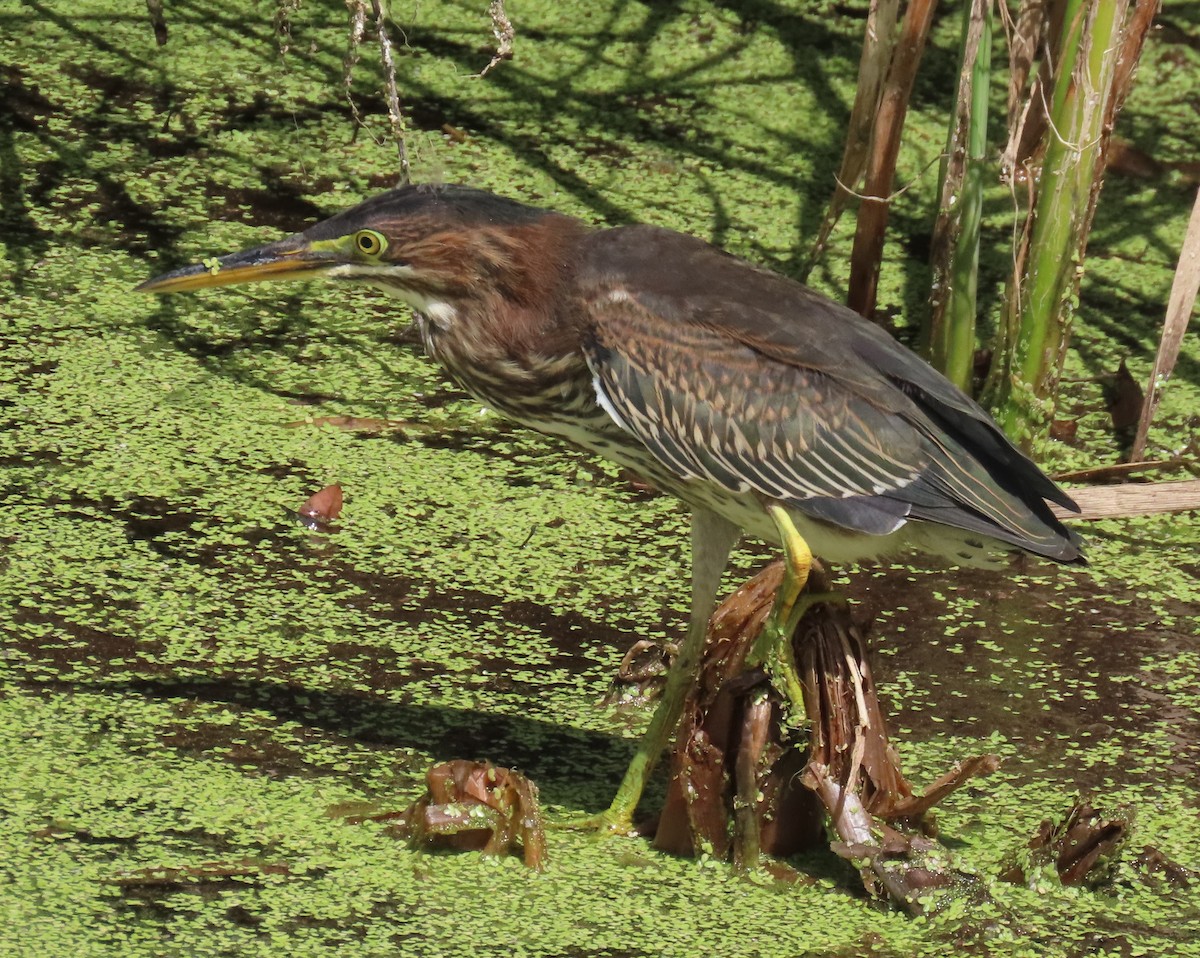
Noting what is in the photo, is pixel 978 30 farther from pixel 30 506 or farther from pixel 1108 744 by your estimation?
pixel 30 506

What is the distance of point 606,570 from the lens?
422cm

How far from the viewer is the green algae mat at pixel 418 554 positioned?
3.07m

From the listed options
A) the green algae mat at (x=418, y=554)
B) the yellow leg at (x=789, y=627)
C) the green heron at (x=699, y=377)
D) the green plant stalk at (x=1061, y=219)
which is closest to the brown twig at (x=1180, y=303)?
the green plant stalk at (x=1061, y=219)

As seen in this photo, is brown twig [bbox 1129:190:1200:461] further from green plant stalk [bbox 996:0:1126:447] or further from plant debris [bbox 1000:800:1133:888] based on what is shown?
plant debris [bbox 1000:800:1133:888]

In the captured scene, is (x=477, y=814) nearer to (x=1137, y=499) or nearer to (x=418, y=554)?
(x=418, y=554)

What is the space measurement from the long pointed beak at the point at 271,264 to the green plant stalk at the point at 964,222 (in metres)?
1.76

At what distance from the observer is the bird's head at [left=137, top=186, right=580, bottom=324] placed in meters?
3.31

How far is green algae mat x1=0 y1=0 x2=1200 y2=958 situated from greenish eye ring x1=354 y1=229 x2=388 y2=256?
1.08 feet

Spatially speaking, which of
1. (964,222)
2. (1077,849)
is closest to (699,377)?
(1077,849)

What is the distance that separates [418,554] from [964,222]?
5.18 feet

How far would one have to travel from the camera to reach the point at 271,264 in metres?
3.37

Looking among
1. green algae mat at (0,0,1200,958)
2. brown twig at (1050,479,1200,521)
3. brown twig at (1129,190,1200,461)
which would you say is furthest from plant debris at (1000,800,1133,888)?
brown twig at (1129,190,1200,461)

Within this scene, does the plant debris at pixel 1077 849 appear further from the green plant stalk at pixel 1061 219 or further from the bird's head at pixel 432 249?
the green plant stalk at pixel 1061 219

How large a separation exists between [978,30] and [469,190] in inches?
58.8
